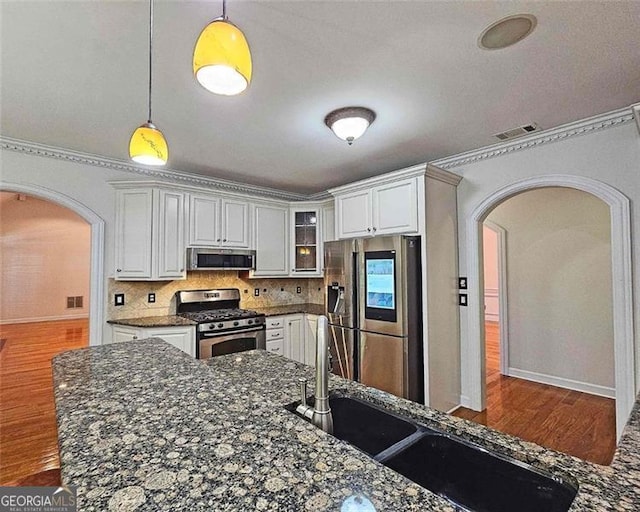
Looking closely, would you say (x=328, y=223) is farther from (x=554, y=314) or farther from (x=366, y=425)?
(x=366, y=425)

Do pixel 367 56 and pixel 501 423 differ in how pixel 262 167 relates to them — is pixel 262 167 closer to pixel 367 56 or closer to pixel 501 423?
pixel 367 56

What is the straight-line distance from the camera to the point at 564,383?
159 inches

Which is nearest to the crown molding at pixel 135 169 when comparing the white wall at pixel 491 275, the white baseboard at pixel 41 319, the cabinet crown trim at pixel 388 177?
the cabinet crown trim at pixel 388 177

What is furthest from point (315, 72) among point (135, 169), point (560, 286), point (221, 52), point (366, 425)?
point (560, 286)

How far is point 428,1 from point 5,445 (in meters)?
4.31

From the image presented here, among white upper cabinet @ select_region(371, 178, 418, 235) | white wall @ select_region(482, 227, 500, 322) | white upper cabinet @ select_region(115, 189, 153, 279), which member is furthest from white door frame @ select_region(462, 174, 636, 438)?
white wall @ select_region(482, 227, 500, 322)

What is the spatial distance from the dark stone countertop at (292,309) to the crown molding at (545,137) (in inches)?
94.9

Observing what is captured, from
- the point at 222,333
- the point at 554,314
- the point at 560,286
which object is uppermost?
the point at 560,286

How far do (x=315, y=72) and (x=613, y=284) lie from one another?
277cm

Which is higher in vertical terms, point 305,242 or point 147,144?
point 147,144

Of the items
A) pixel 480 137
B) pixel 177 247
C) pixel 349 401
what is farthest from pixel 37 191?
pixel 480 137

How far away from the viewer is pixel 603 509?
0.67 meters

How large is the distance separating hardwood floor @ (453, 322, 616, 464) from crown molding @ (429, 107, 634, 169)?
2.53 m

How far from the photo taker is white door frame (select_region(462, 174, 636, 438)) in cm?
254
